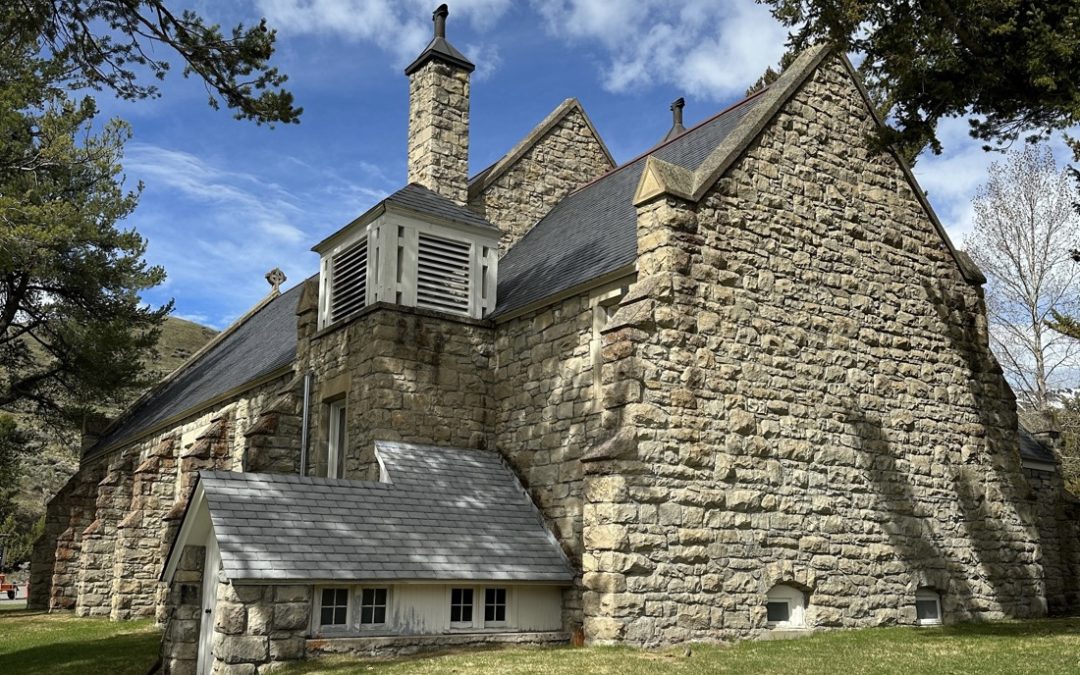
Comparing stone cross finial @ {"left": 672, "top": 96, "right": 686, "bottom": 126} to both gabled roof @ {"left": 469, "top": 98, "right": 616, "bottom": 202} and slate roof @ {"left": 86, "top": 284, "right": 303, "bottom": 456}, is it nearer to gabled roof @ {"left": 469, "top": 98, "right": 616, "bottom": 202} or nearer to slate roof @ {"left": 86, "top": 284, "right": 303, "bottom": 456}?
gabled roof @ {"left": 469, "top": 98, "right": 616, "bottom": 202}

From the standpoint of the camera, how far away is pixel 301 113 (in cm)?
1149

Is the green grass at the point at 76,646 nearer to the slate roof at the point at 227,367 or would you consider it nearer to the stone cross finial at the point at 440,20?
the slate roof at the point at 227,367

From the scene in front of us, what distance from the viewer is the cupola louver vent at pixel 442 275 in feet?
54.4

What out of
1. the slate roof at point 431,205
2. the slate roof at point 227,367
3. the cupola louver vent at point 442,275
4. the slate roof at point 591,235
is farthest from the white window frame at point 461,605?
the slate roof at point 227,367

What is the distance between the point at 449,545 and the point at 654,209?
18.0 ft

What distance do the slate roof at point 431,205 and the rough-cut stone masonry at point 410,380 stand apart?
193 centimetres

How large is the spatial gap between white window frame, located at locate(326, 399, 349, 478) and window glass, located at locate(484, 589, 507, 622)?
16.0 ft

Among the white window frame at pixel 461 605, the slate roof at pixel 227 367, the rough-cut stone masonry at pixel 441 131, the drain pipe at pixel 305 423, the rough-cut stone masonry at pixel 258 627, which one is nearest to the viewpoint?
the rough-cut stone masonry at pixel 258 627

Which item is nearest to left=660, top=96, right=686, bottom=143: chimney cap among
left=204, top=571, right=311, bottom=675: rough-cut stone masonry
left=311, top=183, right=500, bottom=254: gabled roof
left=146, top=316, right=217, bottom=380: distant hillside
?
left=311, top=183, right=500, bottom=254: gabled roof

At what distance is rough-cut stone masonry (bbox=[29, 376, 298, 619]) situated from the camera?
2130cm

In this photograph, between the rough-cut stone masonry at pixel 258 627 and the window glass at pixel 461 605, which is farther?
the window glass at pixel 461 605

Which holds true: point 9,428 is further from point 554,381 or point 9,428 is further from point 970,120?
point 970,120

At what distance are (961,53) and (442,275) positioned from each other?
348 inches

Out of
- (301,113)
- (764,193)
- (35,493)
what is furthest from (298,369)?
(35,493)
